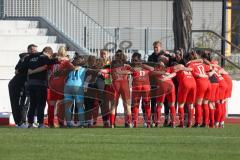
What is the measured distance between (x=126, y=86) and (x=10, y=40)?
9339 millimetres

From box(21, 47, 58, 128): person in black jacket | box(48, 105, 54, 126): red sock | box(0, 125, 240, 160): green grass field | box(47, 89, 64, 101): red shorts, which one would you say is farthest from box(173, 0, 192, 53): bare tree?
box(0, 125, 240, 160): green grass field

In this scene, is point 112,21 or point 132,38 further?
point 112,21

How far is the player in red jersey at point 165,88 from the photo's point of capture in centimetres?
2495

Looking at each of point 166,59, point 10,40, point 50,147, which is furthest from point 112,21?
point 50,147

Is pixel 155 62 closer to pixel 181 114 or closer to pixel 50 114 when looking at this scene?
pixel 181 114

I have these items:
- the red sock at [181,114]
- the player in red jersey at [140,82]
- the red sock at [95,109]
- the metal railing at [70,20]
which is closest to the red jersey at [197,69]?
the red sock at [181,114]

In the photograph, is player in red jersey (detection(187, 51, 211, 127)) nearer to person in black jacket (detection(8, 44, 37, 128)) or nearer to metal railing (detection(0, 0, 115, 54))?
person in black jacket (detection(8, 44, 37, 128))

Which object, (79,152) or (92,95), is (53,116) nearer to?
(92,95)

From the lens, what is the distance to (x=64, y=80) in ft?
80.7

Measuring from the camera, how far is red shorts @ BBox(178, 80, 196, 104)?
24.9 meters

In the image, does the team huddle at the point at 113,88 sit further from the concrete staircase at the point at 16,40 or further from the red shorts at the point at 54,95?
the concrete staircase at the point at 16,40

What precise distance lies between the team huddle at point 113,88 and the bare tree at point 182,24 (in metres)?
7.63

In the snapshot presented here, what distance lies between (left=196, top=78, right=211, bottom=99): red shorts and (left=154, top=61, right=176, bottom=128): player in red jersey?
0.61 m

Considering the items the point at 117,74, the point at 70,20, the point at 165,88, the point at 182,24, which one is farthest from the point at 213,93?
the point at 70,20
